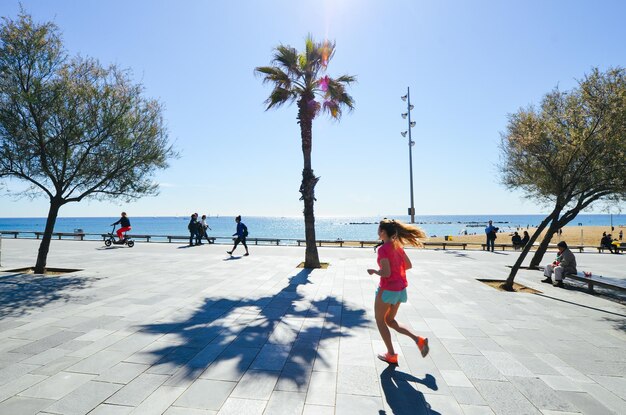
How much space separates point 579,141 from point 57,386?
11845 mm

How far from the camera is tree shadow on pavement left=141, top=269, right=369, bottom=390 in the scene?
4086 millimetres

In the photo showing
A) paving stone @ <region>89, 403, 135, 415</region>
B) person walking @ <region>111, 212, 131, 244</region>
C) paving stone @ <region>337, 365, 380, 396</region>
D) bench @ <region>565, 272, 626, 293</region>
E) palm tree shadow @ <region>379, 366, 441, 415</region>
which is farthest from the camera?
person walking @ <region>111, 212, 131, 244</region>

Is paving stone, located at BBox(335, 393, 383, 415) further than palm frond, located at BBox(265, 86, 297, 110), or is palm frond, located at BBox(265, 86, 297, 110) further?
palm frond, located at BBox(265, 86, 297, 110)

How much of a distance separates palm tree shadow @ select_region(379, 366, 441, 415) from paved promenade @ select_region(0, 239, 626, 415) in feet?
0.07

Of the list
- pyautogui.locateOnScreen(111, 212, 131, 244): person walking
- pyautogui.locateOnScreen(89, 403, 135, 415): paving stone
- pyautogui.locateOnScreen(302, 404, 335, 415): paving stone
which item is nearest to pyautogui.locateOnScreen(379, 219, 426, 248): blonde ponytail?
pyautogui.locateOnScreen(302, 404, 335, 415): paving stone

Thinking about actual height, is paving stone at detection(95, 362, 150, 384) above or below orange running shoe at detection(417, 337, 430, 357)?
below

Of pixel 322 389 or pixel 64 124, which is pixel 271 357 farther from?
pixel 64 124

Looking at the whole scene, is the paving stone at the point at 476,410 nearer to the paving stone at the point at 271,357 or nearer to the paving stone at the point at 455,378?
the paving stone at the point at 455,378

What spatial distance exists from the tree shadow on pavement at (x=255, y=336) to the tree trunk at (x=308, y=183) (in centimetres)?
491

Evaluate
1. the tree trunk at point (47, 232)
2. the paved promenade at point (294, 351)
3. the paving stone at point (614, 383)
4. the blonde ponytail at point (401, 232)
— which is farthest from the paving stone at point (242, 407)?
the tree trunk at point (47, 232)

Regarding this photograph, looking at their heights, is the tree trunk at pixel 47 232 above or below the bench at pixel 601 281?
above

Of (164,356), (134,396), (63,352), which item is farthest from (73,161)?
(134,396)

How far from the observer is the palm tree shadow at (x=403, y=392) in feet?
10.6

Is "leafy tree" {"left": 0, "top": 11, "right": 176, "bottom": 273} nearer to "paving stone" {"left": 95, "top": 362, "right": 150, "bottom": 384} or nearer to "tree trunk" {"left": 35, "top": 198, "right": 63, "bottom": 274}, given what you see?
"tree trunk" {"left": 35, "top": 198, "right": 63, "bottom": 274}
